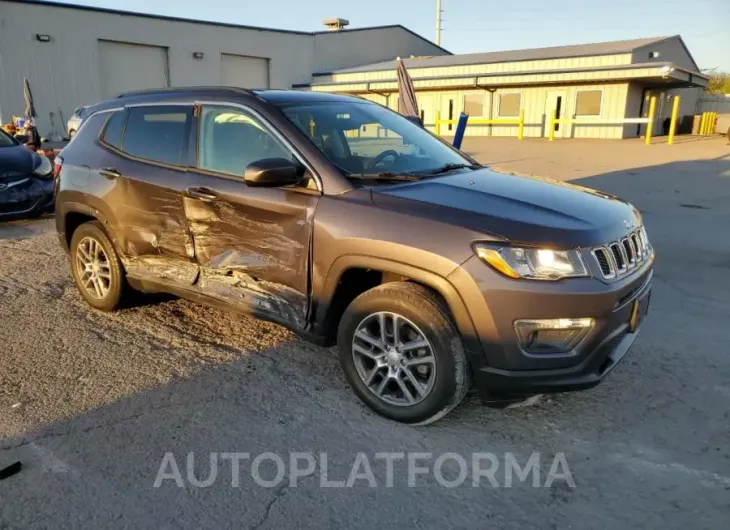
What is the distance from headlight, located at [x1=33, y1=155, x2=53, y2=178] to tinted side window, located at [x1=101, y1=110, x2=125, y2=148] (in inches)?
200

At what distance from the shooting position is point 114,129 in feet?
15.5

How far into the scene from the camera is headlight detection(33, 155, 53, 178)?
894 cm

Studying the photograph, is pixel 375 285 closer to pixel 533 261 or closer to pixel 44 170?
pixel 533 261

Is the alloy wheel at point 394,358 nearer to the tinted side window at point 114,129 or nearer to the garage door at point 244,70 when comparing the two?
the tinted side window at point 114,129

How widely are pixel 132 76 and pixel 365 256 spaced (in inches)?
1157

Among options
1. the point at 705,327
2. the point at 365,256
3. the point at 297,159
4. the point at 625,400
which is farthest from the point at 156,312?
the point at 705,327

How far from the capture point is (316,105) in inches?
159

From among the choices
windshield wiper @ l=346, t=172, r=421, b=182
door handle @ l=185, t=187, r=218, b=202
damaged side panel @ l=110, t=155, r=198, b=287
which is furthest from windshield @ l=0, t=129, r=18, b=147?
windshield wiper @ l=346, t=172, r=421, b=182

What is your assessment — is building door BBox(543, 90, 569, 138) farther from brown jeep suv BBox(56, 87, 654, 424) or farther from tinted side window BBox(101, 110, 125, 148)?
tinted side window BBox(101, 110, 125, 148)

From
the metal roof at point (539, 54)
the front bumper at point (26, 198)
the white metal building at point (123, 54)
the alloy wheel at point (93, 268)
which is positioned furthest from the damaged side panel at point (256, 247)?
the white metal building at point (123, 54)

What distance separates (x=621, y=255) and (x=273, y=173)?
77.9 inches

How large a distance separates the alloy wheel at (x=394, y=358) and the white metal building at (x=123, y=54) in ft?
88.7

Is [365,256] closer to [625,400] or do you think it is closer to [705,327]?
[625,400]

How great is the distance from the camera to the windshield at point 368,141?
3645 mm
